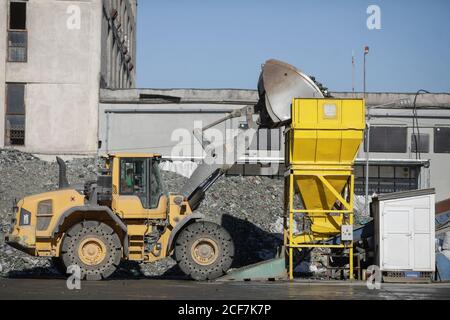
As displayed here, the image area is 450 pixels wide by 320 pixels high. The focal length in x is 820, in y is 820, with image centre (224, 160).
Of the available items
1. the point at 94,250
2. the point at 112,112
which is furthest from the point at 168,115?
the point at 94,250

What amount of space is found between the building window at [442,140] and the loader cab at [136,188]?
23.7 meters

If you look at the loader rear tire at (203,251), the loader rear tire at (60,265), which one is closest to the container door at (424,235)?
the loader rear tire at (203,251)

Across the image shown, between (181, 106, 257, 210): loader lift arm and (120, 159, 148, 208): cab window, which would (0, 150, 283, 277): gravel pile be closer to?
(120, 159, 148, 208): cab window

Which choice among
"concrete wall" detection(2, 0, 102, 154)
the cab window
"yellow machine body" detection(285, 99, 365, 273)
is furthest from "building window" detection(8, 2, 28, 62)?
"yellow machine body" detection(285, 99, 365, 273)

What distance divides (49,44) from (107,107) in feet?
12.3

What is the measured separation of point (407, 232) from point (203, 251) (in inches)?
185

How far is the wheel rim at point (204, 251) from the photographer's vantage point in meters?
18.7

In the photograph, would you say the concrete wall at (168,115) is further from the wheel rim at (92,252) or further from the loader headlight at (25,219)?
the wheel rim at (92,252)

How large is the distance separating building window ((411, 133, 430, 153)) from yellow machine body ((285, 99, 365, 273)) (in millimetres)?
20682

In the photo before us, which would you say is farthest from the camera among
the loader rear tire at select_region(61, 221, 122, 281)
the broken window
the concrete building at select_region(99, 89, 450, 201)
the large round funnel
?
the concrete building at select_region(99, 89, 450, 201)

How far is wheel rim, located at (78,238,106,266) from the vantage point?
60.2 ft

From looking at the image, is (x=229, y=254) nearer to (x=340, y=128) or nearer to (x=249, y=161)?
(x=340, y=128)

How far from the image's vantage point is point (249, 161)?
1441 inches

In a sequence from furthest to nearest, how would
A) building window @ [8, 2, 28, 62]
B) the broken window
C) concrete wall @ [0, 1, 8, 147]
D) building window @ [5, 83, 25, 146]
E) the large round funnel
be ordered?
1. the broken window
2. building window @ [8, 2, 28, 62]
3. building window @ [5, 83, 25, 146]
4. concrete wall @ [0, 1, 8, 147]
5. the large round funnel
